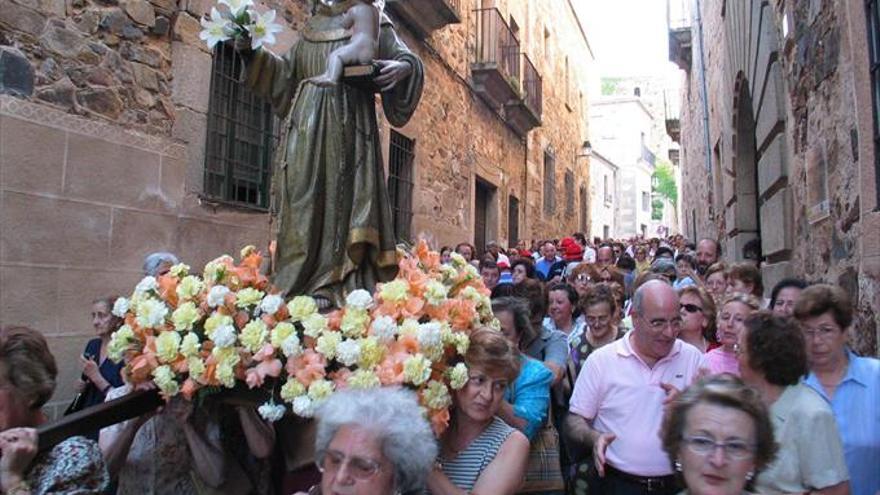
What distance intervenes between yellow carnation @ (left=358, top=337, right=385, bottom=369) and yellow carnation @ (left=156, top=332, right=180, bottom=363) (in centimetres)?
63

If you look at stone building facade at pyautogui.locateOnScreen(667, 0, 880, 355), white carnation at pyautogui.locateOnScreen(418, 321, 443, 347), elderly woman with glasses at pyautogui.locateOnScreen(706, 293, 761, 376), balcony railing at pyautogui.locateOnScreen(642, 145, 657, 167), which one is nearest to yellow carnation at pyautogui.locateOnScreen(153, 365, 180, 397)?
white carnation at pyautogui.locateOnScreen(418, 321, 443, 347)

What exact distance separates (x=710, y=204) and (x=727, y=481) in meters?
13.0

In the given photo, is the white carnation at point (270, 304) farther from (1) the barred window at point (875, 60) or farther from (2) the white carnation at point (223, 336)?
(1) the barred window at point (875, 60)

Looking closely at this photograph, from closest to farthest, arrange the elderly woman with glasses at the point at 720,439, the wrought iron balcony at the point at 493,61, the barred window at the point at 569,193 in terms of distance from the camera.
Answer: the elderly woman with glasses at the point at 720,439, the wrought iron balcony at the point at 493,61, the barred window at the point at 569,193

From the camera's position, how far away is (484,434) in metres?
2.53

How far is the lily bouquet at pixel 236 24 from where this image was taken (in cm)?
267

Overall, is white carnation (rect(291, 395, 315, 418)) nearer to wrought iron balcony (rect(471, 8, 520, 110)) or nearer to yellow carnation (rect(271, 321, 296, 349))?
yellow carnation (rect(271, 321, 296, 349))

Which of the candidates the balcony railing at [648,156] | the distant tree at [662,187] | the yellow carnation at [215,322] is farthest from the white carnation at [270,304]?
the distant tree at [662,187]

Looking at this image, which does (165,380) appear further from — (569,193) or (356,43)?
(569,193)

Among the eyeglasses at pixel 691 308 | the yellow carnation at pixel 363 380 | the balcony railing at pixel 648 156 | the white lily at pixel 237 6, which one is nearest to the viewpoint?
the yellow carnation at pixel 363 380

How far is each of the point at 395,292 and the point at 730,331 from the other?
69.2 inches

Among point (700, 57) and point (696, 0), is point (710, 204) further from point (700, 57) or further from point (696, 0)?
point (696, 0)

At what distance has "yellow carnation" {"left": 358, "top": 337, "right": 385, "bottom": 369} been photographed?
231cm

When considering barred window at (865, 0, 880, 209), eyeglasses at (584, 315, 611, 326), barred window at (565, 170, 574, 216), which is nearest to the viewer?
barred window at (865, 0, 880, 209)
